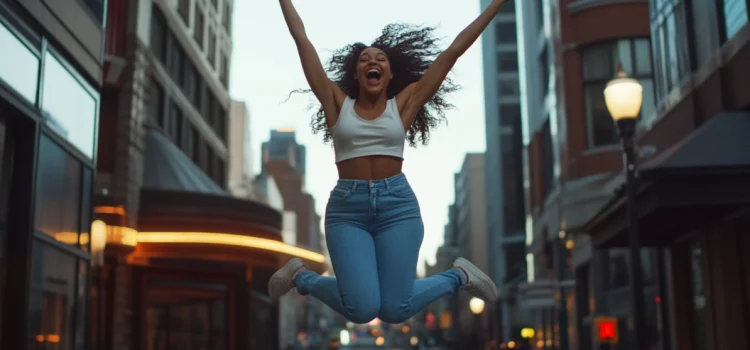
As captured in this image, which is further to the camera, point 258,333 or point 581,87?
point 258,333

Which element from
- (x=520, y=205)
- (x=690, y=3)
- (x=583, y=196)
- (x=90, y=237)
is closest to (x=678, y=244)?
(x=690, y=3)

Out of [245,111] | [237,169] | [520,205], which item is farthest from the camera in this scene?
[245,111]

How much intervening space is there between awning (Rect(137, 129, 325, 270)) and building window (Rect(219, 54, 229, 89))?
12948 mm

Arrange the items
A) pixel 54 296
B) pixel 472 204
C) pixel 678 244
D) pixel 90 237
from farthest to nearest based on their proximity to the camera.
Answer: pixel 472 204, pixel 678 244, pixel 90 237, pixel 54 296

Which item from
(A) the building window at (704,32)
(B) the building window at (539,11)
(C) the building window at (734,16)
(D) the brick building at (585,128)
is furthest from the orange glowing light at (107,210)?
(B) the building window at (539,11)

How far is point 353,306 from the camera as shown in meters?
5.27

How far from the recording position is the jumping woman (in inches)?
213

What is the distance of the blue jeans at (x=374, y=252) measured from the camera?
17.5 feet

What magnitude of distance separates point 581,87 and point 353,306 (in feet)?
75.4

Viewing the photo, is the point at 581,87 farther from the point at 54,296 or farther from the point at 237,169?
the point at 237,169

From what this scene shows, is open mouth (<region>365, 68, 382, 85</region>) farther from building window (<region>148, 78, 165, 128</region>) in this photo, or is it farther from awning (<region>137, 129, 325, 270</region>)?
building window (<region>148, 78, 165, 128</region>)

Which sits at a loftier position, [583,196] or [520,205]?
[520,205]

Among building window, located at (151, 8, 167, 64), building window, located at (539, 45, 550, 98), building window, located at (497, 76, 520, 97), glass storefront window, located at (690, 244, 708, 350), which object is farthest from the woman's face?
building window, located at (497, 76, 520, 97)

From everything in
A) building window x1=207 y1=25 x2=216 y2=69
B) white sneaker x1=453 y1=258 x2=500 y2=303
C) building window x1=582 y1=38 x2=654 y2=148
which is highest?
building window x1=207 y1=25 x2=216 y2=69
